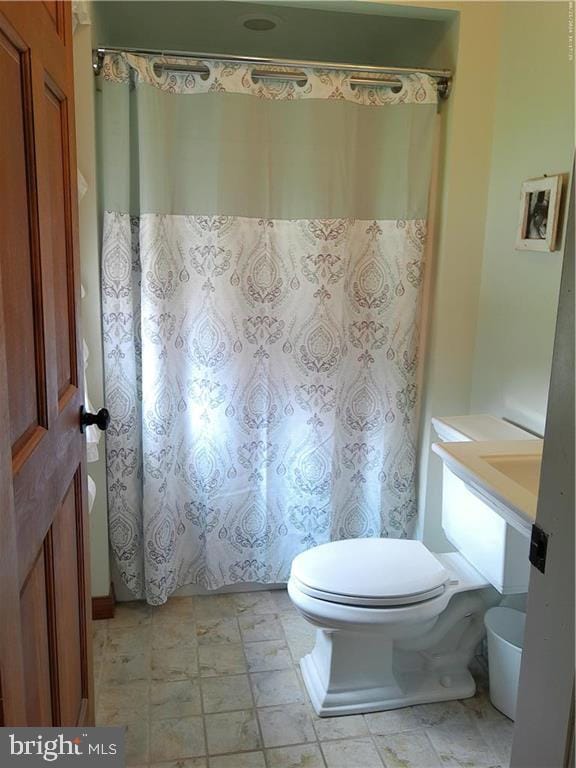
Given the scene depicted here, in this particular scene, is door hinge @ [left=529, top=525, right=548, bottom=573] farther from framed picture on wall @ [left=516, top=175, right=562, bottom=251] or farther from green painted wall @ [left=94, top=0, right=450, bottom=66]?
green painted wall @ [left=94, top=0, right=450, bottom=66]

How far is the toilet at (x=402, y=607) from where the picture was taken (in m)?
1.78

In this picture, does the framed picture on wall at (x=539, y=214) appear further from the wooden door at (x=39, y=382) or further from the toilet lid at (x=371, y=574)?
the wooden door at (x=39, y=382)

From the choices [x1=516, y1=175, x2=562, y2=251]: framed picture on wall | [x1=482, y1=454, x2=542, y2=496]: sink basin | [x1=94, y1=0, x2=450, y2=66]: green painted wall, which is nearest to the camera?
[x1=482, y1=454, x2=542, y2=496]: sink basin

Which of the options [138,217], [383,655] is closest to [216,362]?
[138,217]

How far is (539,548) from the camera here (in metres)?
1.05

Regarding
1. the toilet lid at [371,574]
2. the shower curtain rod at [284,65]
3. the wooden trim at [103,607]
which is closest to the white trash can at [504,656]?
the toilet lid at [371,574]

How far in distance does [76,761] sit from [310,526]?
4.83ft

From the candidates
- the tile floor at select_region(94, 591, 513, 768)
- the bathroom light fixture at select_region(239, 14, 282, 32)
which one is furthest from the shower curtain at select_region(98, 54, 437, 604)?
the bathroom light fixture at select_region(239, 14, 282, 32)

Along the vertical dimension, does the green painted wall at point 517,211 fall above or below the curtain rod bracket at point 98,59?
below

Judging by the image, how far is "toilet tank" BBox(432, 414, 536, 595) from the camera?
1708 mm

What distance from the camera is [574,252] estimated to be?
93 centimetres

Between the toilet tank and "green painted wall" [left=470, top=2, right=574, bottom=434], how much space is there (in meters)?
0.12

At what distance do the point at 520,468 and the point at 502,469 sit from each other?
1.9 inches

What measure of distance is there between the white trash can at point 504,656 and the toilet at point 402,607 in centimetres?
7
